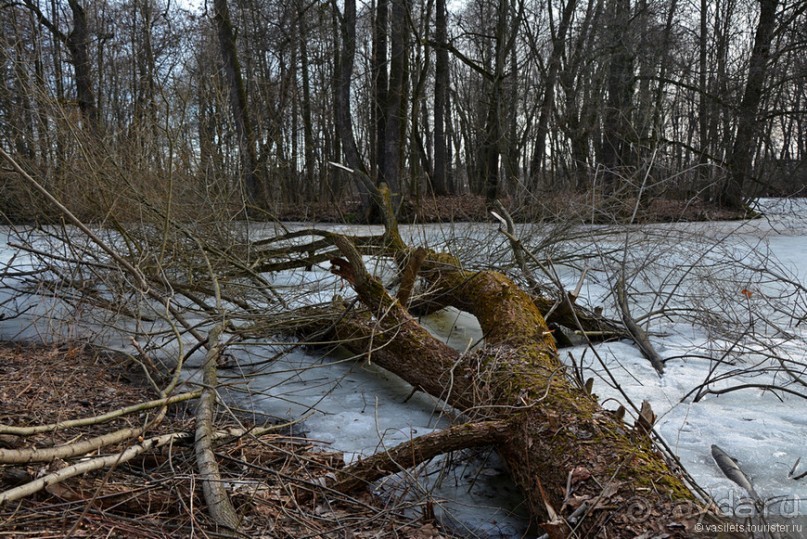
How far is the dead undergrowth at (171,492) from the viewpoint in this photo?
2086 mm

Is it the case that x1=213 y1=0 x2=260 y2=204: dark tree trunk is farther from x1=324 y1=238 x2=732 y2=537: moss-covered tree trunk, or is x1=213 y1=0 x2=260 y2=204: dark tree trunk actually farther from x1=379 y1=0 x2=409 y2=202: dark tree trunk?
x1=324 y1=238 x2=732 y2=537: moss-covered tree trunk

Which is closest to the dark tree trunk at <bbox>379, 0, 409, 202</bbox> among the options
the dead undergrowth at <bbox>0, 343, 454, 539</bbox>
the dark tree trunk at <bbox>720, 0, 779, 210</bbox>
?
the dark tree trunk at <bbox>720, 0, 779, 210</bbox>

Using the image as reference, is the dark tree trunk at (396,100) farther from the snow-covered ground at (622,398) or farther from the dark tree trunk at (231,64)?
the snow-covered ground at (622,398)

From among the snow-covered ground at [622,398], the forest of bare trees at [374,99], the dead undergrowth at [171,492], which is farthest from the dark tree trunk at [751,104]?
the dead undergrowth at [171,492]

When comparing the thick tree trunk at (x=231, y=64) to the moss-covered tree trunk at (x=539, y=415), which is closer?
the moss-covered tree trunk at (x=539, y=415)

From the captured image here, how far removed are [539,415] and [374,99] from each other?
40.8 ft

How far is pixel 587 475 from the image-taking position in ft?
7.31

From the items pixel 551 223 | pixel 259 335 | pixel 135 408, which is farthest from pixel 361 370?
pixel 551 223

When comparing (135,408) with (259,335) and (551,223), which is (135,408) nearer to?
(259,335)

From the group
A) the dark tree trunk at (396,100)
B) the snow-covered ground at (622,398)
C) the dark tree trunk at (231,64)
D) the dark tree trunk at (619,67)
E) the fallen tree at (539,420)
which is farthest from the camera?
the dark tree trunk at (619,67)

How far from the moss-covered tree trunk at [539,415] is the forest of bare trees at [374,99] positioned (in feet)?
6.50

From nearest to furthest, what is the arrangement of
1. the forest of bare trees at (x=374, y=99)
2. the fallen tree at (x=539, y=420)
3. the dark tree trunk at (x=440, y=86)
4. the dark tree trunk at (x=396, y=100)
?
the fallen tree at (x=539, y=420) → the forest of bare trees at (x=374, y=99) → the dark tree trunk at (x=396, y=100) → the dark tree trunk at (x=440, y=86)

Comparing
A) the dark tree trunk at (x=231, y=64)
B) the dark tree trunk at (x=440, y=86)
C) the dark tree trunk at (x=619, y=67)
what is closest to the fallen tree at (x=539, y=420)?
the dark tree trunk at (x=231, y=64)

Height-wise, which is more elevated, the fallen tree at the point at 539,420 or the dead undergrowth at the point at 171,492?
the fallen tree at the point at 539,420
